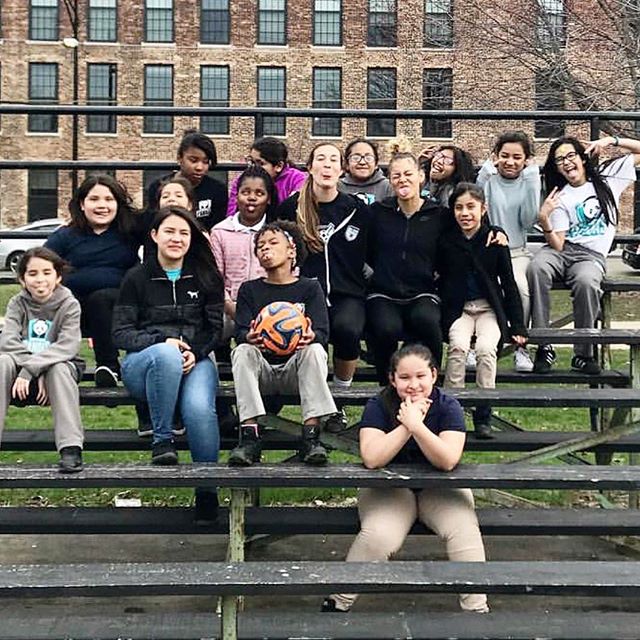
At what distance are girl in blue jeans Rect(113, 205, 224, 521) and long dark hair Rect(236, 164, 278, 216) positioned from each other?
599 millimetres

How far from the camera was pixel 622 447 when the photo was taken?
5.61 meters

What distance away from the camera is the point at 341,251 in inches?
214

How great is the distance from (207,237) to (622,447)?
2831mm

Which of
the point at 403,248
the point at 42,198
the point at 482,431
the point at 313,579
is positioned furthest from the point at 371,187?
the point at 42,198

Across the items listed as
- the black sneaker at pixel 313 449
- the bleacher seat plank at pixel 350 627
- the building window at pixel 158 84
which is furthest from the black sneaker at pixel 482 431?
the building window at pixel 158 84

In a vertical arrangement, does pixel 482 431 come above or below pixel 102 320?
below

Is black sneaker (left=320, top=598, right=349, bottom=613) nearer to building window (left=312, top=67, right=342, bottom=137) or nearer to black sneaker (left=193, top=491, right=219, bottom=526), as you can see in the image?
black sneaker (left=193, top=491, right=219, bottom=526)

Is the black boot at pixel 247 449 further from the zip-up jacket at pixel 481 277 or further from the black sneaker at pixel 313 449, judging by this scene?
the zip-up jacket at pixel 481 277

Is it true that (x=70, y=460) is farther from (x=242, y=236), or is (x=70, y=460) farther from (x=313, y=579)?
(x=242, y=236)

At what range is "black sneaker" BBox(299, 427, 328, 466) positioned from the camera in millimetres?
4418

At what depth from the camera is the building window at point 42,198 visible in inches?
1534

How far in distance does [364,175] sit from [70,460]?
8.93 feet

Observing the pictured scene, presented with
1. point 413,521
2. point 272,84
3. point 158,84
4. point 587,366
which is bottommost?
point 413,521

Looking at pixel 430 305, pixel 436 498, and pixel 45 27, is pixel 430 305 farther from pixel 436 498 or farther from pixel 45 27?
pixel 45 27
